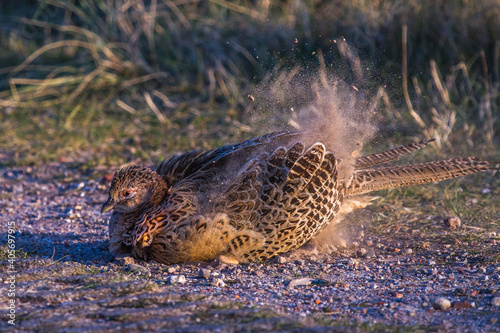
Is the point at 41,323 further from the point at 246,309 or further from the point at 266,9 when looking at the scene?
the point at 266,9

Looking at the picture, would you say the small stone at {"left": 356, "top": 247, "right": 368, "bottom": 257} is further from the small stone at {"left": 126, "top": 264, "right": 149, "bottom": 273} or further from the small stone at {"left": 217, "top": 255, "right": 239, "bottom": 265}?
the small stone at {"left": 126, "top": 264, "right": 149, "bottom": 273}

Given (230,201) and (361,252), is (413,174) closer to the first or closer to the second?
(361,252)

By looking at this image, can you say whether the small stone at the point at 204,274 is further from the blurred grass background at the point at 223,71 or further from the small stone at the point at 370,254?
the blurred grass background at the point at 223,71

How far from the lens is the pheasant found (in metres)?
3.95

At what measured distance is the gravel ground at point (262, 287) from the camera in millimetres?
2957

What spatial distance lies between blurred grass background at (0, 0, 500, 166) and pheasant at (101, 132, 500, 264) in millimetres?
2442

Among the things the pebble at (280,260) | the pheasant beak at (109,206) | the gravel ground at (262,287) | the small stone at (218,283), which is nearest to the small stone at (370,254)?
the gravel ground at (262,287)

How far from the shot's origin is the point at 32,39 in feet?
32.7

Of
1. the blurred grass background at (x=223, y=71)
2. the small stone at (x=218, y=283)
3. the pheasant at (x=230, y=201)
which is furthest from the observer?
the blurred grass background at (x=223, y=71)

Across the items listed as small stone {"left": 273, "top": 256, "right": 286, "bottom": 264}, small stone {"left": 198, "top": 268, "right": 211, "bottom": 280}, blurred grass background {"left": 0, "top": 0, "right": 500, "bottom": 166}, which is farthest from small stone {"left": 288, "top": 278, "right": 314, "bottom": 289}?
blurred grass background {"left": 0, "top": 0, "right": 500, "bottom": 166}

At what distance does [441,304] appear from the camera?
3.28 metres

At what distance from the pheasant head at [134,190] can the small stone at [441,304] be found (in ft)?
6.44

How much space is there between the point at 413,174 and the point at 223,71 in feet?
13.5

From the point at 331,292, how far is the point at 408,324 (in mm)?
654
